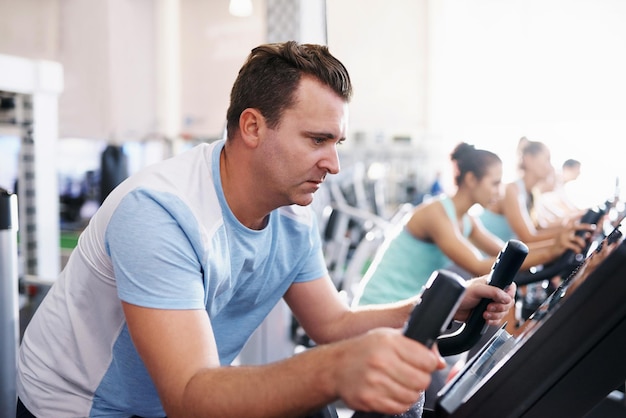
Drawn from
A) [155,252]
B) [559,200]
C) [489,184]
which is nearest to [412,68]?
[559,200]

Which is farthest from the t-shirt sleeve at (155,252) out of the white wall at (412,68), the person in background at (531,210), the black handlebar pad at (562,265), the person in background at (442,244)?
the white wall at (412,68)

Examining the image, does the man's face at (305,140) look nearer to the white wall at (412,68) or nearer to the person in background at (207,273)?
the person in background at (207,273)

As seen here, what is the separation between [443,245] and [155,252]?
1.66 m

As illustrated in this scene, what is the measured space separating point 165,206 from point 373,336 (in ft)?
1.65

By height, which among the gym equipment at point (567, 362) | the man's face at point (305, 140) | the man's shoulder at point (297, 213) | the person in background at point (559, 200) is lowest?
the person in background at point (559, 200)

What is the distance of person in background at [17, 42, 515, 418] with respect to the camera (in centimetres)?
96

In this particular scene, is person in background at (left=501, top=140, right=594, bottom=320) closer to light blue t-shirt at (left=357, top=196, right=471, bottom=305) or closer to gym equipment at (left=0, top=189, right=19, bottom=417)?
light blue t-shirt at (left=357, top=196, right=471, bottom=305)

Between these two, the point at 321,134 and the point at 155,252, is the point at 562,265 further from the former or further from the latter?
the point at 155,252

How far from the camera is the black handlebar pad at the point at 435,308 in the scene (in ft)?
2.10

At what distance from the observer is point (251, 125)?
1.23 meters

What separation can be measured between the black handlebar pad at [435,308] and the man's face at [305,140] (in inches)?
22.4

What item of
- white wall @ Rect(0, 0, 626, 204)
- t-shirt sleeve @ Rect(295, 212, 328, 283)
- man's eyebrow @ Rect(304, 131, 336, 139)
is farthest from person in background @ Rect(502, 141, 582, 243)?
man's eyebrow @ Rect(304, 131, 336, 139)

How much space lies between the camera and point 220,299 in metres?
1.26

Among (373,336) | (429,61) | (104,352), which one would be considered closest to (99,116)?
(429,61)
